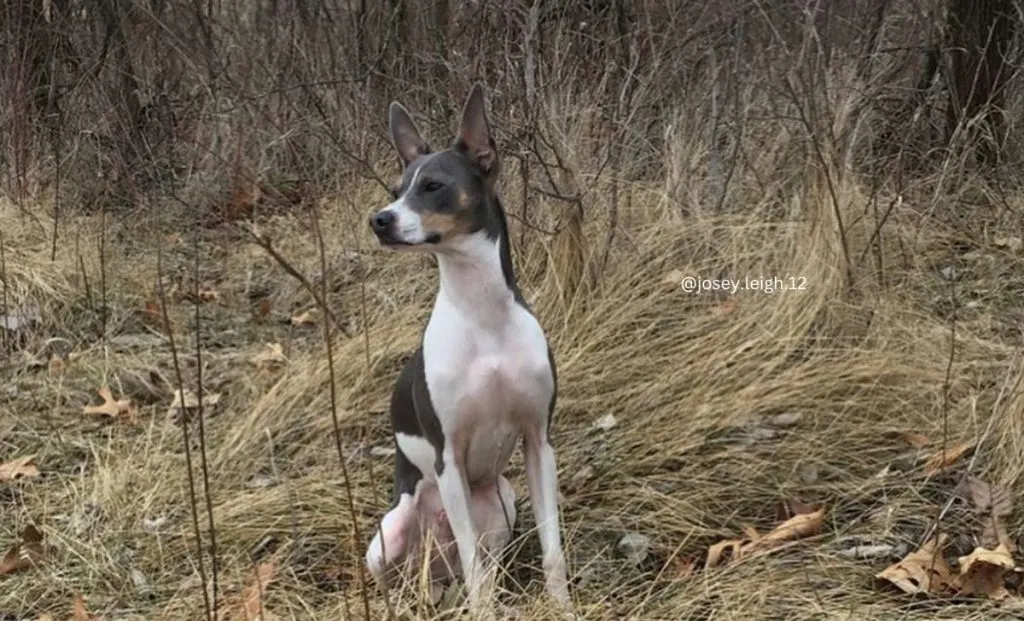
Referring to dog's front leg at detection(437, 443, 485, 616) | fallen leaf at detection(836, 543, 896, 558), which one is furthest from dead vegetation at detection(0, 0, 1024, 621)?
dog's front leg at detection(437, 443, 485, 616)

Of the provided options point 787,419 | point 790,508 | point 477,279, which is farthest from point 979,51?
point 477,279

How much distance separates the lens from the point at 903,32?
19.3 feet

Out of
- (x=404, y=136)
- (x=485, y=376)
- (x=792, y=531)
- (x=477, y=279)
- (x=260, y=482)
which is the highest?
(x=404, y=136)

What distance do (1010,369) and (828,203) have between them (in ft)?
3.76

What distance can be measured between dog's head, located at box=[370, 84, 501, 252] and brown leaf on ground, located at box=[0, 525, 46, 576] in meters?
1.29

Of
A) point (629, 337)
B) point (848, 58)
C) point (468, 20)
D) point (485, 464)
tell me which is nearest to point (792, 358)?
point (629, 337)

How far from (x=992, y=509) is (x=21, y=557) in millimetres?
2409

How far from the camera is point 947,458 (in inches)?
112

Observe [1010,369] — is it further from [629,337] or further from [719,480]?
[629,337]

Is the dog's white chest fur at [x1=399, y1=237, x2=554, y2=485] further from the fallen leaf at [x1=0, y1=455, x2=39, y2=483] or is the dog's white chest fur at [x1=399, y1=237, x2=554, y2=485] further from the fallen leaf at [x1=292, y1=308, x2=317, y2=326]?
the fallen leaf at [x1=292, y1=308, x2=317, y2=326]

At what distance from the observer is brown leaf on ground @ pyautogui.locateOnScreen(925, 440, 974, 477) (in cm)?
280

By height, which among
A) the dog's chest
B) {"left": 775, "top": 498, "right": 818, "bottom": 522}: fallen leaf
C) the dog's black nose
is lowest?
{"left": 775, "top": 498, "right": 818, "bottom": 522}: fallen leaf

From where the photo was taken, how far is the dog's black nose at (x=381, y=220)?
2412 millimetres

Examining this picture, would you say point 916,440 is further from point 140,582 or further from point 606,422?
point 140,582
